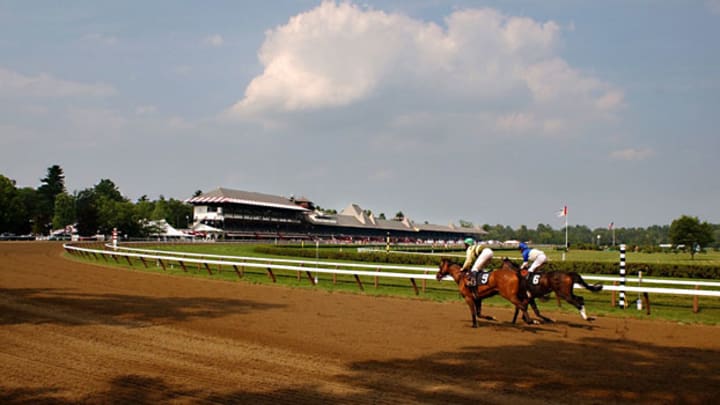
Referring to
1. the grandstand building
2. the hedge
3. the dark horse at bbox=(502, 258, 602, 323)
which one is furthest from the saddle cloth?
the grandstand building

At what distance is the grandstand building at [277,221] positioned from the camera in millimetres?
72375

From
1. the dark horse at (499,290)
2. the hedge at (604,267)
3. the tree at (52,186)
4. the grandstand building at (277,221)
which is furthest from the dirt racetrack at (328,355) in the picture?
the tree at (52,186)

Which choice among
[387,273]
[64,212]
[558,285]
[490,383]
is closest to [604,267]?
[387,273]

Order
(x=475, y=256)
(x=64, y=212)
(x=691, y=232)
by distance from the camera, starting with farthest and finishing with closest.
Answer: (x=64, y=212) → (x=691, y=232) → (x=475, y=256)

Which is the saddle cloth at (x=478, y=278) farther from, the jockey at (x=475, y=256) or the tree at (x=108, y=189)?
the tree at (x=108, y=189)

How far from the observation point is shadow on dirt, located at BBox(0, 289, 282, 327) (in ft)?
33.4

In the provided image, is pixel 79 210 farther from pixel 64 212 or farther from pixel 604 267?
pixel 604 267

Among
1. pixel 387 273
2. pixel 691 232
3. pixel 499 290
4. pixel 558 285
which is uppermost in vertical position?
pixel 691 232

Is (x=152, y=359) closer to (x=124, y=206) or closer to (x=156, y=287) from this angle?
(x=156, y=287)

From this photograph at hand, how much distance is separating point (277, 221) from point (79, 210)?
93.1 feet

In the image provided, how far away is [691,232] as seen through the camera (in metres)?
46.4

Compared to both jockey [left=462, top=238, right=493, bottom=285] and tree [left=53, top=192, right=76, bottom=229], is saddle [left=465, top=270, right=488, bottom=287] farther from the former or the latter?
tree [left=53, top=192, right=76, bottom=229]

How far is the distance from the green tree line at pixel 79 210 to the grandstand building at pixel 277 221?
27.2 feet

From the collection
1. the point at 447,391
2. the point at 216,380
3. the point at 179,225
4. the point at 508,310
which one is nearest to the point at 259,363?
the point at 216,380
